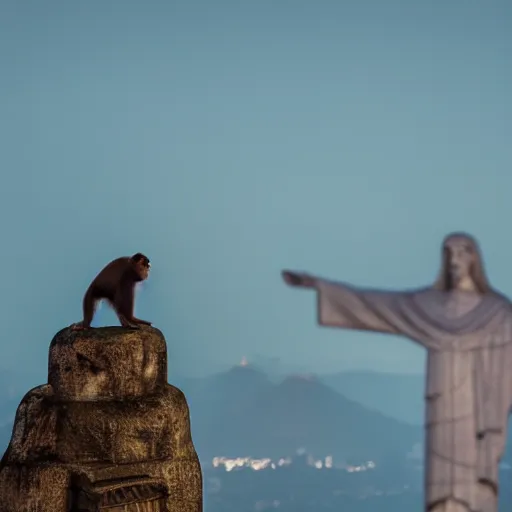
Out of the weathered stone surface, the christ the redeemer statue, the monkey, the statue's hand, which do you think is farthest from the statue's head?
the monkey

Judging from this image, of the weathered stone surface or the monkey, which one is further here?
the monkey

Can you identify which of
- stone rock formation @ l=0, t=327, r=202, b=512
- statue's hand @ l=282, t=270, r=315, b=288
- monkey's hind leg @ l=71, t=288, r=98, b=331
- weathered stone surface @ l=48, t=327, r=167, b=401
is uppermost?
monkey's hind leg @ l=71, t=288, r=98, b=331

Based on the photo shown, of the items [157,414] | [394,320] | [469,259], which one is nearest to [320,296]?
[394,320]

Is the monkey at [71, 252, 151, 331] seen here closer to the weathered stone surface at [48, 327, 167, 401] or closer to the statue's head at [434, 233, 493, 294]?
the weathered stone surface at [48, 327, 167, 401]

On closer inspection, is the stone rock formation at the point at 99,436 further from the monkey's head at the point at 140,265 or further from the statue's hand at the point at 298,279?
the statue's hand at the point at 298,279

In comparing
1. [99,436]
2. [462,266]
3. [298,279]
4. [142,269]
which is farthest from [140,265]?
[462,266]

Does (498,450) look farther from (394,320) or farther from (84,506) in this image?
(84,506)
